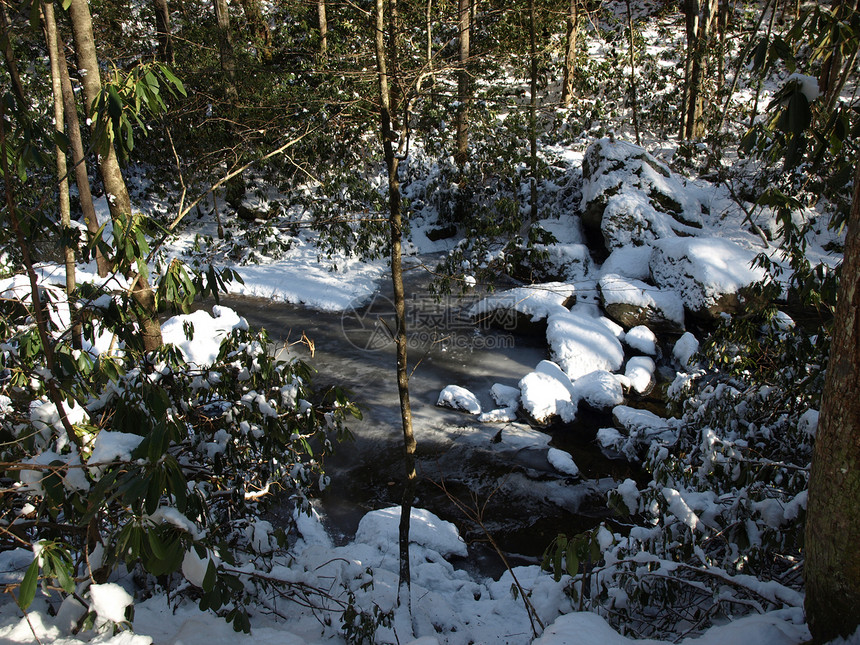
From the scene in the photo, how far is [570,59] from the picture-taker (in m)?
15.4

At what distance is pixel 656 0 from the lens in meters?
21.3

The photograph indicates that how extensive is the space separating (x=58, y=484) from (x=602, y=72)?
18514mm

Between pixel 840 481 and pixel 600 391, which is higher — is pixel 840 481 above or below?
above

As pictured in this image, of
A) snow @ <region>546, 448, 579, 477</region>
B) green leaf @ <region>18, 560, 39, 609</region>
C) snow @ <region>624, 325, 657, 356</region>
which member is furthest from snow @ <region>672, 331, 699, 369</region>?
green leaf @ <region>18, 560, 39, 609</region>

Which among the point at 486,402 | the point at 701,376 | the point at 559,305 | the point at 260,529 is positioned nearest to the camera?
the point at 260,529

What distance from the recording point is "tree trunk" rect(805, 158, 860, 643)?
159 cm

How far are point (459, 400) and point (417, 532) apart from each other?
2.59 m

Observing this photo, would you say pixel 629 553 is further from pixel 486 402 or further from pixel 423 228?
pixel 423 228

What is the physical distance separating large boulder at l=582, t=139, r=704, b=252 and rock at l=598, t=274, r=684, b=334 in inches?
69.8

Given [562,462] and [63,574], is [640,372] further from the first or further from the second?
[63,574]

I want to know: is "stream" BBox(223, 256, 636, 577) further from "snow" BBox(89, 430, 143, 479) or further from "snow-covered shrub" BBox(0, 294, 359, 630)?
"snow" BBox(89, 430, 143, 479)

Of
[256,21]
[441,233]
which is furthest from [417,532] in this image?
[256,21]

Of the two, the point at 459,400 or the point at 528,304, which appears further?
the point at 528,304

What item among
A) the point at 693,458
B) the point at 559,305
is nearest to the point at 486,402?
the point at 559,305
